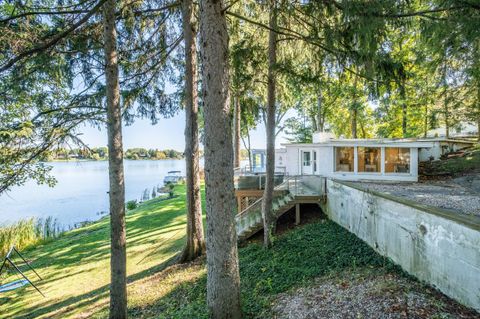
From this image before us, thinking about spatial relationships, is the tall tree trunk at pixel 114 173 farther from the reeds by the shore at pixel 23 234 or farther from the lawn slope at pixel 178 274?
the reeds by the shore at pixel 23 234

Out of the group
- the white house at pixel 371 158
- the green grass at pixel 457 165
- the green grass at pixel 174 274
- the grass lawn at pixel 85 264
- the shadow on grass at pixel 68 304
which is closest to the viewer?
the green grass at pixel 174 274

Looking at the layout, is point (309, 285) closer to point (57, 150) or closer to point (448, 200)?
point (448, 200)

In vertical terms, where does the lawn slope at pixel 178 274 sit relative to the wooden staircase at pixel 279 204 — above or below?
below

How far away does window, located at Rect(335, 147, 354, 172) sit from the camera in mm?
12352

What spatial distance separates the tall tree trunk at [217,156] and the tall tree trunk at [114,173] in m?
2.41

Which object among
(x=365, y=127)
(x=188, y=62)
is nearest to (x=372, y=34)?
(x=188, y=62)

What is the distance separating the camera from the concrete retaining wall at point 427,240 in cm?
356

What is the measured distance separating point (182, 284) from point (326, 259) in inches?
146

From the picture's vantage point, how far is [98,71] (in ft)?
22.5

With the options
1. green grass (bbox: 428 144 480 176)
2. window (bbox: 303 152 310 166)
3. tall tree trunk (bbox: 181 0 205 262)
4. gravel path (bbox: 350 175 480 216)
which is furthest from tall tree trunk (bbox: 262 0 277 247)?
green grass (bbox: 428 144 480 176)

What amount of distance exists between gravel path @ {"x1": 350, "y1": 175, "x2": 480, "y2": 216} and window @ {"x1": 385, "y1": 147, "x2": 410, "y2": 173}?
0.99 meters

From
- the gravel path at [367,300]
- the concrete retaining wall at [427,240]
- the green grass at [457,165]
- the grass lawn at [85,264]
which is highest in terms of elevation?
the green grass at [457,165]

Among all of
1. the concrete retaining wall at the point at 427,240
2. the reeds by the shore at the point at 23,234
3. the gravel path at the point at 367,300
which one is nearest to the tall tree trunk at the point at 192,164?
the gravel path at the point at 367,300

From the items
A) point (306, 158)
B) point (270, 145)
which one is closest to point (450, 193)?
point (270, 145)
